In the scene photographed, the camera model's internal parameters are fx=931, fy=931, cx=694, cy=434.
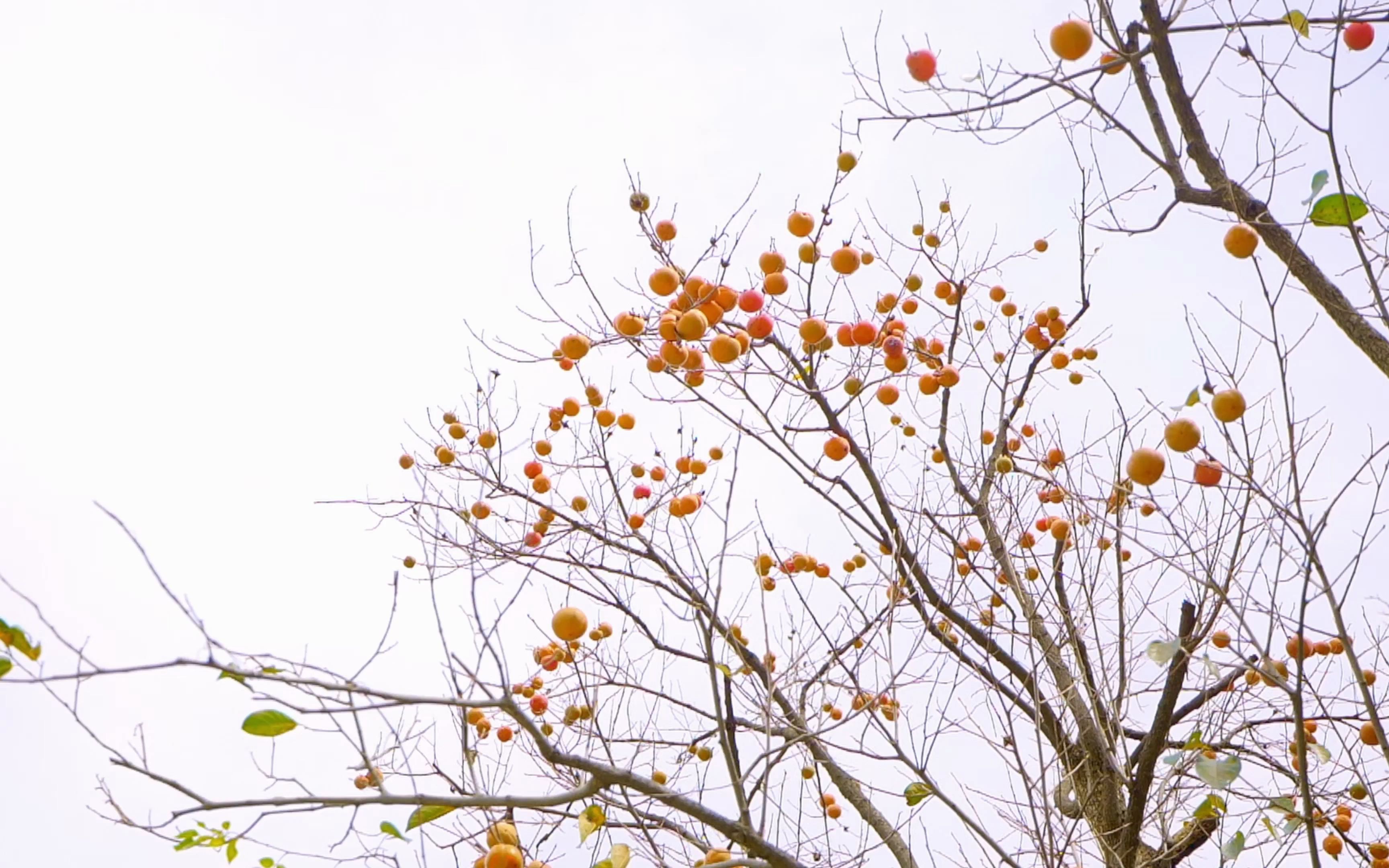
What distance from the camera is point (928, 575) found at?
3.74m

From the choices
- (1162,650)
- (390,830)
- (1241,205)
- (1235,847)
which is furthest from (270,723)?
(1241,205)

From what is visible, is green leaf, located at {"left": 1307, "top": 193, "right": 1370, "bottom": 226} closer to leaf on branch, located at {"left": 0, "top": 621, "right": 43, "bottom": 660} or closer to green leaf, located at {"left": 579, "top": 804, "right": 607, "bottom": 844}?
green leaf, located at {"left": 579, "top": 804, "right": 607, "bottom": 844}

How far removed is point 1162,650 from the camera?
1.91m

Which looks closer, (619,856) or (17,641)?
(17,641)

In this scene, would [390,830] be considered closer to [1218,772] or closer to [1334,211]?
[1218,772]

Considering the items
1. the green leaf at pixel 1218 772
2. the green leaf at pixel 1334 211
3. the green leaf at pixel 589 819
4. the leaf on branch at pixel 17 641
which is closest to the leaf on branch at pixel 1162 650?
the green leaf at pixel 1218 772

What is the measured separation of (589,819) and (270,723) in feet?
2.50

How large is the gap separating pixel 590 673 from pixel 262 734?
5.24 ft

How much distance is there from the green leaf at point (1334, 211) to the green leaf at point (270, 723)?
2438mm

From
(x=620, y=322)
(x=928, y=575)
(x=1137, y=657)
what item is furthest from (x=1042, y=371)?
(x=620, y=322)

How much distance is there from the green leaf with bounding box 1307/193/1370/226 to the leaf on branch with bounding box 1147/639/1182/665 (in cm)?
104

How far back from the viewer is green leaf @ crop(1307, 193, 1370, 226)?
83.2 inches

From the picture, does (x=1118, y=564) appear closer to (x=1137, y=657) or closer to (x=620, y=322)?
(x=1137, y=657)

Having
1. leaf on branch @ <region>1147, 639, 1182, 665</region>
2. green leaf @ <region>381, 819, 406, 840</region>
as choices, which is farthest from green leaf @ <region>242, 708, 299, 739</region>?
leaf on branch @ <region>1147, 639, 1182, 665</region>
